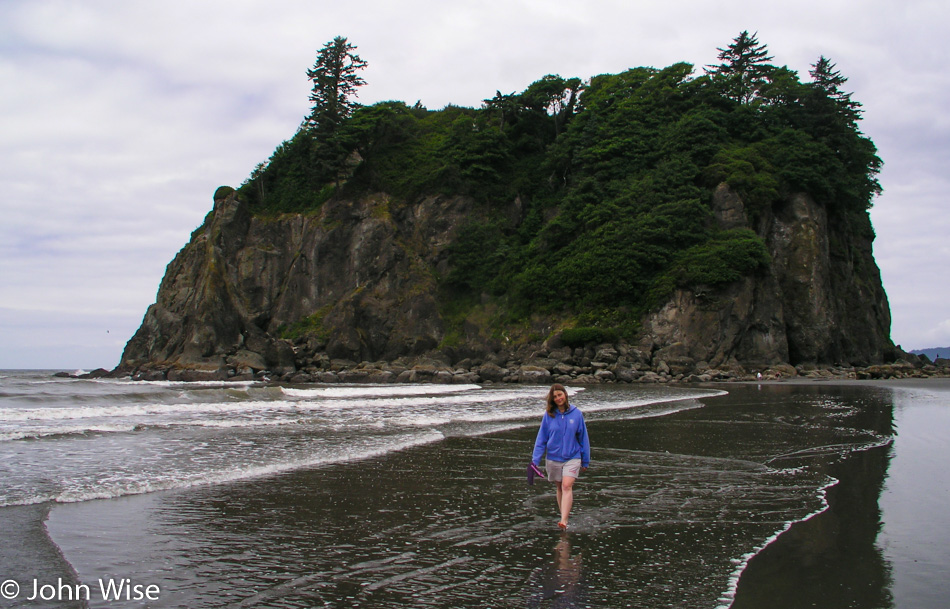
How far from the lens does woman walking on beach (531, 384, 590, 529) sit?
6262 millimetres

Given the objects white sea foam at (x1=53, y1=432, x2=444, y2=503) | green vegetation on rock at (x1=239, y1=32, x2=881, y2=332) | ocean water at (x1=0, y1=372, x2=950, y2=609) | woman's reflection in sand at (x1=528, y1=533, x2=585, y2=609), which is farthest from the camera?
green vegetation on rock at (x1=239, y1=32, x2=881, y2=332)

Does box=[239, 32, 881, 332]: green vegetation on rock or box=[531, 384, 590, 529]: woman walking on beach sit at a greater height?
box=[239, 32, 881, 332]: green vegetation on rock

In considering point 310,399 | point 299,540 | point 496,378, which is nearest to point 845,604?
point 299,540

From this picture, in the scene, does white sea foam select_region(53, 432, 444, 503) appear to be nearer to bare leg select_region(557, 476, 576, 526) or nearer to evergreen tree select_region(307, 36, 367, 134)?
bare leg select_region(557, 476, 576, 526)

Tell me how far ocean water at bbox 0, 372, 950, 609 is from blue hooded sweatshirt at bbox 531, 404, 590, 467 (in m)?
0.64

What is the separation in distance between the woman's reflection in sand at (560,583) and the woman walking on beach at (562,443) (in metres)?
0.99

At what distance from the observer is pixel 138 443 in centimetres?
1081

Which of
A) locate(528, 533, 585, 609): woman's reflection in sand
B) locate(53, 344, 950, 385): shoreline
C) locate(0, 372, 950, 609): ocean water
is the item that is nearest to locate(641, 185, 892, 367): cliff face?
locate(53, 344, 950, 385): shoreline

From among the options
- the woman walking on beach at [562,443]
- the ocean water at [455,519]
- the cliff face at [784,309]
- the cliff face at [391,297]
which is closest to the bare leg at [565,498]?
the woman walking on beach at [562,443]

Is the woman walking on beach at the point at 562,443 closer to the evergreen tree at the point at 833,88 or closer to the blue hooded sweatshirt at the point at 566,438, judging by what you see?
the blue hooded sweatshirt at the point at 566,438

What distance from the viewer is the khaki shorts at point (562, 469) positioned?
20.4 ft

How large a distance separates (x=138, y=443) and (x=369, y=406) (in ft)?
30.0

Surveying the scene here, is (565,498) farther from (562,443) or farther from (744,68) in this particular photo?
(744,68)

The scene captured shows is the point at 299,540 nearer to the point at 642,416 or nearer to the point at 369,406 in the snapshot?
the point at 642,416
